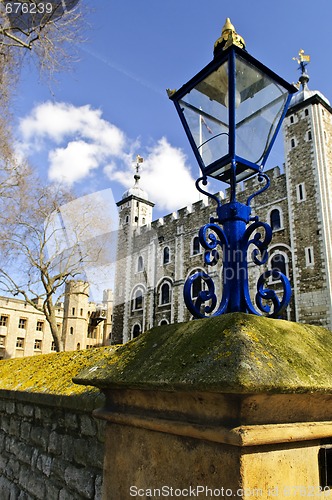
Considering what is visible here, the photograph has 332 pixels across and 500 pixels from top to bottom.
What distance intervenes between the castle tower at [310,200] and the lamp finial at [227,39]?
18009 millimetres

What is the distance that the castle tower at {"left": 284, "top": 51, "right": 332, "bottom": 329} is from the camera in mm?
19094

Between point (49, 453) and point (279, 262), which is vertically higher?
point (279, 262)

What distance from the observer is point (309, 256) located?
20.1 meters

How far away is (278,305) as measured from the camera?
197cm

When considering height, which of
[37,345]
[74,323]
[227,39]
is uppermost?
[74,323]

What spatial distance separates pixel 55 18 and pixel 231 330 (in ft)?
29.5

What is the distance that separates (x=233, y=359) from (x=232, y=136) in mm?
1419

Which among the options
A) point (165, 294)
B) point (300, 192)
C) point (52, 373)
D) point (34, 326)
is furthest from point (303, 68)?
point (34, 326)

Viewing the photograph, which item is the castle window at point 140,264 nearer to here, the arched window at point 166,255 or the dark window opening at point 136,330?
the arched window at point 166,255

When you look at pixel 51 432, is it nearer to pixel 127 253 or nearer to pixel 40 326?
pixel 127 253

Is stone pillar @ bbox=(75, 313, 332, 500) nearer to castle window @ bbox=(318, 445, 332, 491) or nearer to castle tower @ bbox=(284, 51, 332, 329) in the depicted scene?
castle window @ bbox=(318, 445, 332, 491)

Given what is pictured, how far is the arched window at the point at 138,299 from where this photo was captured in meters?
32.1

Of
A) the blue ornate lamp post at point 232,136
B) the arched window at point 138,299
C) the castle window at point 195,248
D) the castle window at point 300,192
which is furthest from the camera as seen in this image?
the arched window at point 138,299

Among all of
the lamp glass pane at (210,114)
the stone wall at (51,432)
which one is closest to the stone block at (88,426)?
the stone wall at (51,432)
